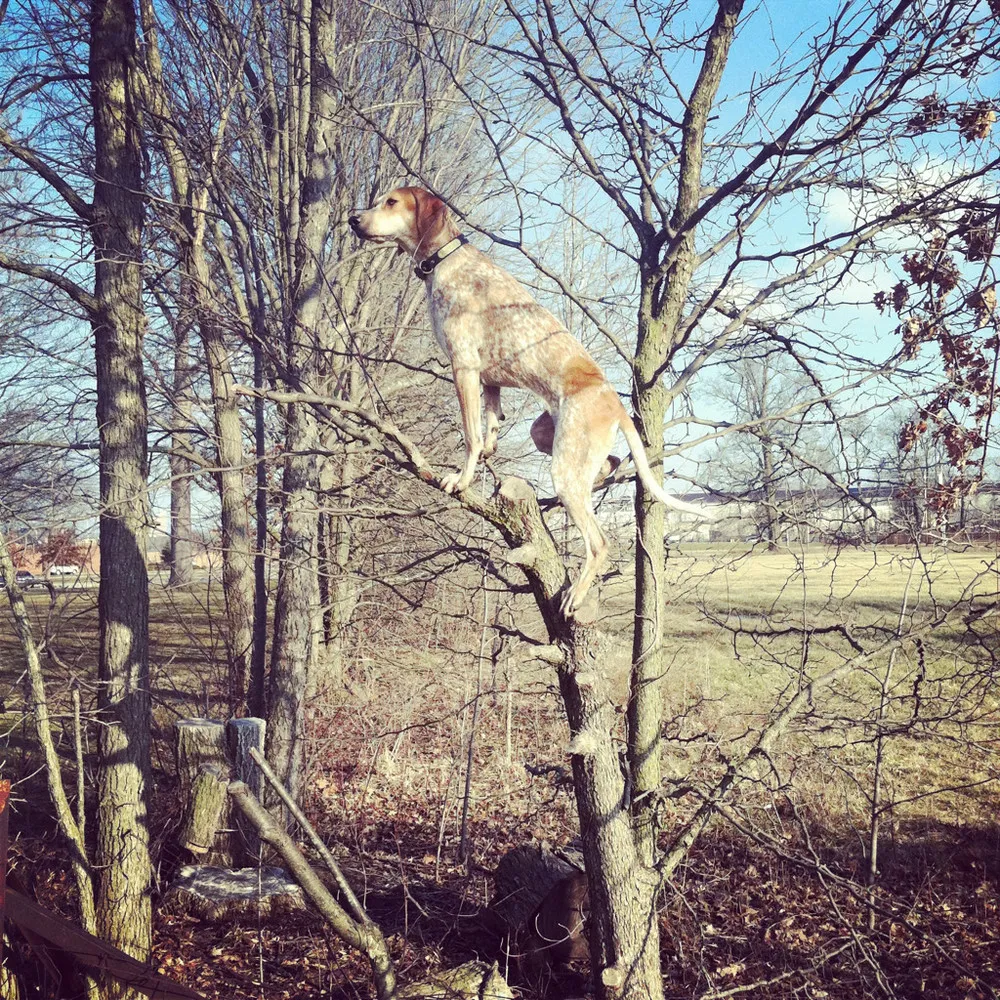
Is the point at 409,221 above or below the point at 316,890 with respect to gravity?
above

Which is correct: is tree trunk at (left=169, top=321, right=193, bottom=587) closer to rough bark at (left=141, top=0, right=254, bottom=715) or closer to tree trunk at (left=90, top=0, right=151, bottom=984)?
rough bark at (left=141, top=0, right=254, bottom=715)

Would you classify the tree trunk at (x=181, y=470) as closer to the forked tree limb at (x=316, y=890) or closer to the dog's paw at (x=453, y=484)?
the forked tree limb at (x=316, y=890)

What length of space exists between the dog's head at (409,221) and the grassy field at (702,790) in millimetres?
1499

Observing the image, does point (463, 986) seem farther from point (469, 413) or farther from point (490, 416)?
point (469, 413)

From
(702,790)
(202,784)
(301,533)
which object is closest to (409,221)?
(702,790)

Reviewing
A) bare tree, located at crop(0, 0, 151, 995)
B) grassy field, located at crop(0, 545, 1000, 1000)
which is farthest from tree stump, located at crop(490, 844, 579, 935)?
bare tree, located at crop(0, 0, 151, 995)

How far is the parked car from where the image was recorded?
5173mm

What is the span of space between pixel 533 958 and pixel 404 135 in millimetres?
7883

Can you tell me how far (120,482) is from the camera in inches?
201

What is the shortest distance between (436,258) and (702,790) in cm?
235

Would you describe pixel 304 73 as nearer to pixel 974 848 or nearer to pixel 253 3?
pixel 253 3

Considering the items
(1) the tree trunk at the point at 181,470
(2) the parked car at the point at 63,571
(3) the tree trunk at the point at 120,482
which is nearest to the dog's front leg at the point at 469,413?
(3) the tree trunk at the point at 120,482

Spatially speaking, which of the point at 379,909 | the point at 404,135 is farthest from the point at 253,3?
the point at 379,909

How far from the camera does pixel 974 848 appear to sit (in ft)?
20.6
